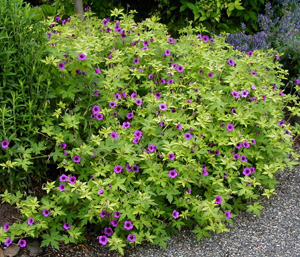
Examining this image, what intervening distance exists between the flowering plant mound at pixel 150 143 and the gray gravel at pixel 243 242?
10cm

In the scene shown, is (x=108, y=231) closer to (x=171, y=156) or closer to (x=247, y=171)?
(x=171, y=156)

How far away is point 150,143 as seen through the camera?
3.21m

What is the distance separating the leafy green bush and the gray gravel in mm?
677

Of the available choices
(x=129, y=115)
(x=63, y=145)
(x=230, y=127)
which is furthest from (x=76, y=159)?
(x=230, y=127)

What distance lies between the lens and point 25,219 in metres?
3.09

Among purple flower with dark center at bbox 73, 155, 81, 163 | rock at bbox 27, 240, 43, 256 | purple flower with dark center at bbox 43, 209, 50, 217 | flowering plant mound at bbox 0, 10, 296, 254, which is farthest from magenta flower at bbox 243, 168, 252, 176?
rock at bbox 27, 240, 43, 256

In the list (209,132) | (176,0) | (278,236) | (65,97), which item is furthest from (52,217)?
(176,0)

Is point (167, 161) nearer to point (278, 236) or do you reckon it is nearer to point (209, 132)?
point (209, 132)

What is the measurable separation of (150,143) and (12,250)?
1.24 m

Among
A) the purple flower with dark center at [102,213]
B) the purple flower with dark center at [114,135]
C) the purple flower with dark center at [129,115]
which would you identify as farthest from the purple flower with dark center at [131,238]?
the purple flower with dark center at [129,115]

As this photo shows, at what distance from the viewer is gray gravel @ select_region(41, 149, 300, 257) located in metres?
3.08

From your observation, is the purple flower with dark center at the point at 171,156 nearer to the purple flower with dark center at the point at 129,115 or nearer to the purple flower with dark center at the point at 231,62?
the purple flower with dark center at the point at 129,115

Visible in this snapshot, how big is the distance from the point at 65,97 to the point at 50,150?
0.44 metres

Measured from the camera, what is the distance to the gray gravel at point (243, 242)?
3.08 m
